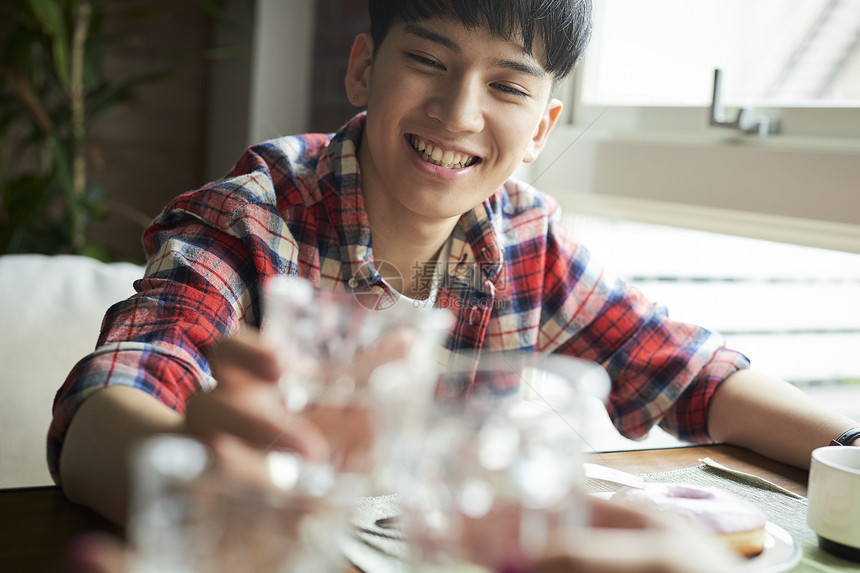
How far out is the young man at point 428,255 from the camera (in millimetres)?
657

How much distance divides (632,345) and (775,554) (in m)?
0.56

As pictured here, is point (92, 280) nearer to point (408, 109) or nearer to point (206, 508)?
point (408, 109)

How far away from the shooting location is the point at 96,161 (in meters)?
2.28

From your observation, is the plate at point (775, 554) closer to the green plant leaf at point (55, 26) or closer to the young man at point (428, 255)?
the young man at point (428, 255)

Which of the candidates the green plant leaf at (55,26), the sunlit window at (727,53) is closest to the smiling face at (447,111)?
the sunlit window at (727,53)

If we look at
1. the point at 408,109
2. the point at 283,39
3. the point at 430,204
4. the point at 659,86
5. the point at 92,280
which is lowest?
the point at 92,280

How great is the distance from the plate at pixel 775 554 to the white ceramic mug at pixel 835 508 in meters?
0.03

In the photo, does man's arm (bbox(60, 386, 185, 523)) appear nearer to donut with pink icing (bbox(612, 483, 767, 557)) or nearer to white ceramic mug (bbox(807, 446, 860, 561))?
donut with pink icing (bbox(612, 483, 767, 557))

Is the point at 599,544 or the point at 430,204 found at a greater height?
the point at 430,204

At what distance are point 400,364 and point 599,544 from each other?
163mm

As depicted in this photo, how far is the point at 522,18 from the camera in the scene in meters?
0.91

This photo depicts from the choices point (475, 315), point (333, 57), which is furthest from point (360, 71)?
point (333, 57)

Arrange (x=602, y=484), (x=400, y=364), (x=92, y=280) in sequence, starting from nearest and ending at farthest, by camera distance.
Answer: (x=400, y=364) < (x=602, y=484) < (x=92, y=280)

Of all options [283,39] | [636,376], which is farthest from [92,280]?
[283,39]
